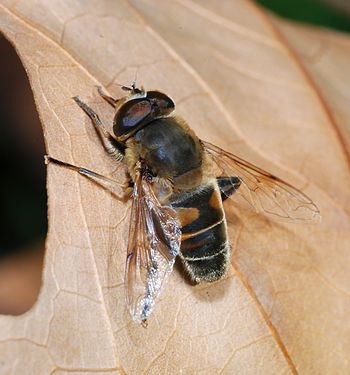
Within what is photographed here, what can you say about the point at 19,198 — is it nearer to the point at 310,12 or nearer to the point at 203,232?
the point at 203,232

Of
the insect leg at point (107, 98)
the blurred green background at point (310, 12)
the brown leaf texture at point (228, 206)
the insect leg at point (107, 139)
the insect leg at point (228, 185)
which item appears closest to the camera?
the brown leaf texture at point (228, 206)

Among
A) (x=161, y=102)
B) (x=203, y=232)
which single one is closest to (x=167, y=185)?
(x=203, y=232)

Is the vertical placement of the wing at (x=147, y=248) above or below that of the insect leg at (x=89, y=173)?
below

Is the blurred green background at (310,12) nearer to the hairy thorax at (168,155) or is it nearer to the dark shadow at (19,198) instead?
the dark shadow at (19,198)

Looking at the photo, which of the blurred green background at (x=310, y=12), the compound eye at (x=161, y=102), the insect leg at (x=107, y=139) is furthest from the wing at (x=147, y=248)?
the blurred green background at (x=310, y=12)

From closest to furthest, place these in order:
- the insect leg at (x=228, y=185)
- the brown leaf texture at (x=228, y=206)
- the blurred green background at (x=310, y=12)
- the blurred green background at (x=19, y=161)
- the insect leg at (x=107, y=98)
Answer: the brown leaf texture at (x=228, y=206), the insect leg at (x=107, y=98), the insect leg at (x=228, y=185), the blurred green background at (x=19, y=161), the blurred green background at (x=310, y=12)

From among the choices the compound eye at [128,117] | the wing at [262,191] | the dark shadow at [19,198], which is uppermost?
the compound eye at [128,117]

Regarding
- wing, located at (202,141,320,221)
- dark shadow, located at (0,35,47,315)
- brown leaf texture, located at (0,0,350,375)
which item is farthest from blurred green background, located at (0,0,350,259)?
wing, located at (202,141,320,221)

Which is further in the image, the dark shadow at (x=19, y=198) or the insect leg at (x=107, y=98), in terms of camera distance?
the dark shadow at (x=19, y=198)
